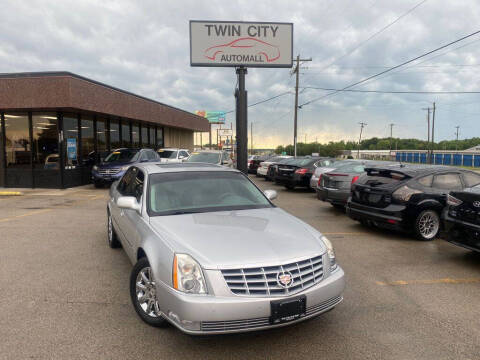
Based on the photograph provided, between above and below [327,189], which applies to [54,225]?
below

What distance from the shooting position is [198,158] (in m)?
16.2

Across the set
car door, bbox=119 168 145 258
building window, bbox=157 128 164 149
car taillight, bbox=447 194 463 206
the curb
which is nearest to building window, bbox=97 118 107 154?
the curb

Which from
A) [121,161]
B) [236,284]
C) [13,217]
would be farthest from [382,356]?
[121,161]

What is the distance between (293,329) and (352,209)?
4.86 metres

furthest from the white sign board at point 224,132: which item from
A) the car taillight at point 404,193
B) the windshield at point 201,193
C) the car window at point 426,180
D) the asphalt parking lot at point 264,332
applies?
the windshield at point 201,193

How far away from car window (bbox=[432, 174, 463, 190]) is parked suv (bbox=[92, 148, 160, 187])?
11.9m

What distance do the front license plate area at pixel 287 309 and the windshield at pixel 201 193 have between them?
5.14 feet

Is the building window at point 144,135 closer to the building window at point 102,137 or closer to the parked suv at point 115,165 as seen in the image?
the building window at point 102,137

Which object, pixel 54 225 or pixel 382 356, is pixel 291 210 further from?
pixel 382 356

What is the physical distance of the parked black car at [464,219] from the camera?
5.12 metres

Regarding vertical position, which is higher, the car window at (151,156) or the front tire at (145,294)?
the car window at (151,156)

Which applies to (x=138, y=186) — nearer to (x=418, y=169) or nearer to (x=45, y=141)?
(x=418, y=169)

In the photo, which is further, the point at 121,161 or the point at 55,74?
the point at 121,161

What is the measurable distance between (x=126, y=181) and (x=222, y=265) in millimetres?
Result: 3334
